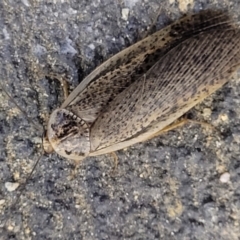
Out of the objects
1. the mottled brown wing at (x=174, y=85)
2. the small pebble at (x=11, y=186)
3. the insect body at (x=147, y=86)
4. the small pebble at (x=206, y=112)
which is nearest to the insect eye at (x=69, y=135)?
the insect body at (x=147, y=86)

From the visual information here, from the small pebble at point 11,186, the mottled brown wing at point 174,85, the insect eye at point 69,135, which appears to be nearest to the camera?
the mottled brown wing at point 174,85

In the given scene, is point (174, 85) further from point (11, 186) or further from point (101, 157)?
point (11, 186)

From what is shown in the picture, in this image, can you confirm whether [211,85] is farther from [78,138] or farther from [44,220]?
[44,220]

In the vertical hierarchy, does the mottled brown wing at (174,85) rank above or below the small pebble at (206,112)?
above

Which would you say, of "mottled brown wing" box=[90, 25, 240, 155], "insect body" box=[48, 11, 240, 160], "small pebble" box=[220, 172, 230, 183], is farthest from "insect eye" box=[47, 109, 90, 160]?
"small pebble" box=[220, 172, 230, 183]

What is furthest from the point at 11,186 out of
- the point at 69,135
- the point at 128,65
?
the point at 128,65

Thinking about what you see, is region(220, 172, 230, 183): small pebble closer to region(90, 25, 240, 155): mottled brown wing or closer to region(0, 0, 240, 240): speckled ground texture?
region(0, 0, 240, 240): speckled ground texture

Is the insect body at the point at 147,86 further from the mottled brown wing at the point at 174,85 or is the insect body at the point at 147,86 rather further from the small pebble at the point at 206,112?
the small pebble at the point at 206,112
